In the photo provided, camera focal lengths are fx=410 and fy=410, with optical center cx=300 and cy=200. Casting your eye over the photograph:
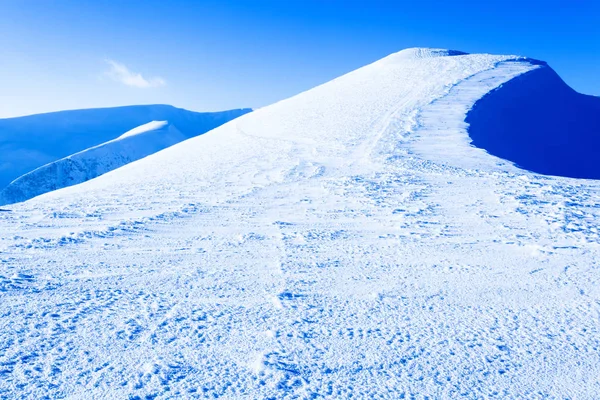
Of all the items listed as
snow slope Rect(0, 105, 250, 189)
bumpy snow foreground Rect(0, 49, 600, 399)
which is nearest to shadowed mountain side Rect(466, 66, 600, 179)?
bumpy snow foreground Rect(0, 49, 600, 399)

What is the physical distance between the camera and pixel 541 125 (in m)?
24.9

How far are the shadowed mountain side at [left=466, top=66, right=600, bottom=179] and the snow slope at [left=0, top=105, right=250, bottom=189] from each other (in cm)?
8799

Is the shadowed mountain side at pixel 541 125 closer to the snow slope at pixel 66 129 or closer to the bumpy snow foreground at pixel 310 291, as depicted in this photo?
the bumpy snow foreground at pixel 310 291

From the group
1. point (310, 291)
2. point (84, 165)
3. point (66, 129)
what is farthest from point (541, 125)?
point (66, 129)

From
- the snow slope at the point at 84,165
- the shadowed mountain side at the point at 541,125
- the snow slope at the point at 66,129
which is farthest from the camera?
the snow slope at the point at 66,129

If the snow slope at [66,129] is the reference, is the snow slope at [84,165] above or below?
below

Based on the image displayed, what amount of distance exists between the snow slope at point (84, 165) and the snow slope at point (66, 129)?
71.6 feet

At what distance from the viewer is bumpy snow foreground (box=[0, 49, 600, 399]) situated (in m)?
2.69

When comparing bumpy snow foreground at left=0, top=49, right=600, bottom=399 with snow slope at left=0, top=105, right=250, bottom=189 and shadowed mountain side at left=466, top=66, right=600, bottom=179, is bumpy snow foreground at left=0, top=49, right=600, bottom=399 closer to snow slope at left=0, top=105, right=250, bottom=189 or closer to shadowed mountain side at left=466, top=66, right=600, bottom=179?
shadowed mountain side at left=466, top=66, right=600, bottom=179

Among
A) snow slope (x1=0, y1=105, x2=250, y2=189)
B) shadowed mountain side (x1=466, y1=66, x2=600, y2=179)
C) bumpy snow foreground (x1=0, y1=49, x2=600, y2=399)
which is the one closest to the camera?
bumpy snow foreground (x1=0, y1=49, x2=600, y2=399)

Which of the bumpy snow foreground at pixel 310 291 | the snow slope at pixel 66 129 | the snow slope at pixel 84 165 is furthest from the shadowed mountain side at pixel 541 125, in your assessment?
the snow slope at pixel 66 129

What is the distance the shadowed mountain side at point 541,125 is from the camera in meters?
19.4

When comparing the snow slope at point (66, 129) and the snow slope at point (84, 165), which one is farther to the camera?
the snow slope at point (66, 129)

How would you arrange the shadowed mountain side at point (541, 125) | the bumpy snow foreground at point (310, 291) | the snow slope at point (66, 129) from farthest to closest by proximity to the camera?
the snow slope at point (66, 129) < the shadowed mountain side at point (541, 125) < the bumpy snow foreground at point (310, 291)
